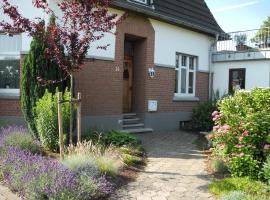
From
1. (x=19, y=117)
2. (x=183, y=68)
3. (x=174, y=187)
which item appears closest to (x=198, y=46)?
(x=183, y=68)

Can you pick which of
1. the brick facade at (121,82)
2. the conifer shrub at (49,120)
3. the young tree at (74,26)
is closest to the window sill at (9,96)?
the brick facade at (121,82)

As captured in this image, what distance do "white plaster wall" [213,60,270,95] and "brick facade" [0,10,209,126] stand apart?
2381 mm

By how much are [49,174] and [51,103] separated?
11.9 ft

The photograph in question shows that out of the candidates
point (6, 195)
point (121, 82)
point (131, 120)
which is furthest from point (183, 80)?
point (6, 195)

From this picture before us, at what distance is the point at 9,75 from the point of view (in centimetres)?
1208

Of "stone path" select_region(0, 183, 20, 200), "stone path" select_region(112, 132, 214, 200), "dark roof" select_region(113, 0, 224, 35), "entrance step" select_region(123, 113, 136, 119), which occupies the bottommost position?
"stone path" select_region(112, 132, 214, 200)

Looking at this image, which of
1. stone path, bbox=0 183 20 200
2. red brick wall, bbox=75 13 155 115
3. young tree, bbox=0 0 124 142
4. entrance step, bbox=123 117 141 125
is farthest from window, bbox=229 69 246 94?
stone path, bbox=0 183 20 200

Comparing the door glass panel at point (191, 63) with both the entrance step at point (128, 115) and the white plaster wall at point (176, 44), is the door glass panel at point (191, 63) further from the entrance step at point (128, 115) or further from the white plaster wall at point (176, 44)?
the entrance step at point (128, 115)

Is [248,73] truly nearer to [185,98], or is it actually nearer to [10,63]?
[185,98]

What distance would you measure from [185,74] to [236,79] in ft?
9.43

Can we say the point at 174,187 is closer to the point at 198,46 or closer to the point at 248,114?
the point at 248,114

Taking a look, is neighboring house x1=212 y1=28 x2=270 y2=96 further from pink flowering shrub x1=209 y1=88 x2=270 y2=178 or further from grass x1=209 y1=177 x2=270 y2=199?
grass x1=209 y1=177 x2=270 y2=199

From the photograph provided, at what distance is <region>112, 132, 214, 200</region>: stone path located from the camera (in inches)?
259

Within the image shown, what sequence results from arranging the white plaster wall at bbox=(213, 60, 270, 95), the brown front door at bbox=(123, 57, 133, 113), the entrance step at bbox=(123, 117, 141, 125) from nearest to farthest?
the entrance step at bbox=(123, 117, 141, 125), the brown front door at bbox=(123, 57, 133, 113), the white plaster wall at bbox=(213, 60, 270, 95)
